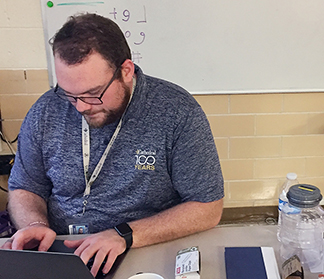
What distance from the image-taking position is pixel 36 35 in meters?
2.05

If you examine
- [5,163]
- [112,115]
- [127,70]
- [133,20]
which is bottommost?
[5,163]

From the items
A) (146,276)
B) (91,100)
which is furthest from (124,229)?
(91,100)

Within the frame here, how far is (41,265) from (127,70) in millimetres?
734

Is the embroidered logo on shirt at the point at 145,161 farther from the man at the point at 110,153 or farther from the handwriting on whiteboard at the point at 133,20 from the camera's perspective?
the handwriting on whiteboard at the point at 133,20

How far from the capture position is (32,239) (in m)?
1.11

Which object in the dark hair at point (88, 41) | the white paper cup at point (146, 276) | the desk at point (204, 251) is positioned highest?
the dark hair at point (88, 41)

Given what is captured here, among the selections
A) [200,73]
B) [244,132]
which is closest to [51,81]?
[200,73]

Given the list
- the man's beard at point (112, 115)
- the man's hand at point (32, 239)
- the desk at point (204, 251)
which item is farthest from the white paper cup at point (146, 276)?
the man's beard at point (112, 115)

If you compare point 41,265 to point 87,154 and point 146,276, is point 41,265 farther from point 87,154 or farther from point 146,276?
point 87,154

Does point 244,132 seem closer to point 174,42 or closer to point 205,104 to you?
point 205,104

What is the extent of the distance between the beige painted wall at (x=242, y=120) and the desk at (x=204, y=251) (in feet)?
3.73

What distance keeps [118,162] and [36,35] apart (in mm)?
1178

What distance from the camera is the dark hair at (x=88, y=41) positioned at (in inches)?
44.9

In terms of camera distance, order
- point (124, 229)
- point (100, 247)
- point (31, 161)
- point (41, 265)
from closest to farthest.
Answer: point (41, 265), point (100, 247), point (124, 229), point (31, 161)
